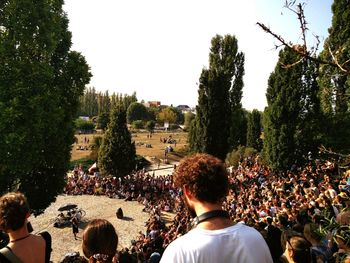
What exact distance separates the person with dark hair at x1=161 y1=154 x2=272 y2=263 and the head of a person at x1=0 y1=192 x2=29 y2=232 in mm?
1908

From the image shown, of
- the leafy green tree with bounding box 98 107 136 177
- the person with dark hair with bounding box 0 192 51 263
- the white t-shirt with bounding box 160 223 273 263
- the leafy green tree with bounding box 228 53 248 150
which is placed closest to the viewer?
the white t-shirt with bounding box 160 223 273 263

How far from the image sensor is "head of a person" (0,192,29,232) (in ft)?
11.5

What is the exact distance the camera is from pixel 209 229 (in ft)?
7.45

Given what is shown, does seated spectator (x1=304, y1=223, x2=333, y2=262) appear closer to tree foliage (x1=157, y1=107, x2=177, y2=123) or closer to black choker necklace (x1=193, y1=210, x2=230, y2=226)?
black choker necklace (x1=193, y1=210, x2=230, y2=226)

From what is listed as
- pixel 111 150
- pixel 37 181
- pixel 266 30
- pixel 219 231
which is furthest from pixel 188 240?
pixel 111 150

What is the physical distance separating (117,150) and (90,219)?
10901mm

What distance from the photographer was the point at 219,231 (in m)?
2.25

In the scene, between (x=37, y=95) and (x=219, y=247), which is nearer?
(x=219, y=247)

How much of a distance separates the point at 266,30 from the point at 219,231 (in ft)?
6.06

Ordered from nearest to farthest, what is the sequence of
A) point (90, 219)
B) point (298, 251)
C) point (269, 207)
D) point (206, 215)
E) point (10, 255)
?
1. point (206, 215)
2. point (10, 255)
3. point (298, 251)
4. point (269, 207)
5. point (90, 219)

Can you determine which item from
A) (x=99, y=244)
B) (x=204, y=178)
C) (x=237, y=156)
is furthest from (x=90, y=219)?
(x=204, y=178)

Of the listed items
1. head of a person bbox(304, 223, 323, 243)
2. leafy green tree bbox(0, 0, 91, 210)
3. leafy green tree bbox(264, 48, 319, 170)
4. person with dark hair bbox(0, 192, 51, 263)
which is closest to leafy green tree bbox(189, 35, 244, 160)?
leafy green tree bbox(264, 48, 319, 170)

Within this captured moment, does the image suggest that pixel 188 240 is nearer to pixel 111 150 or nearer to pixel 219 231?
pixel 219 231

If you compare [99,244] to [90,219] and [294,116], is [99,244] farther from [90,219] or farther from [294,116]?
[294,116]
